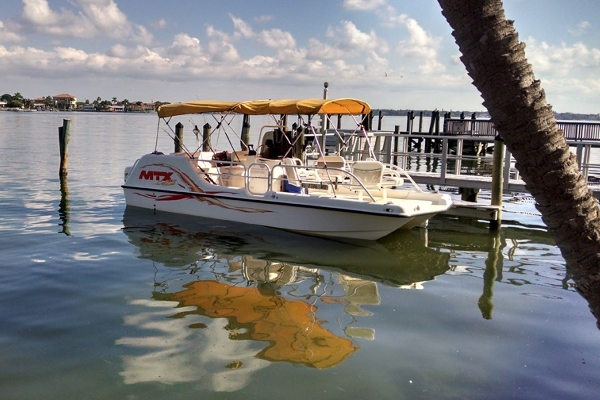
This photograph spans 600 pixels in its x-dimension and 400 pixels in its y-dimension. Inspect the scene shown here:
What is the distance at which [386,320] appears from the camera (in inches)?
293

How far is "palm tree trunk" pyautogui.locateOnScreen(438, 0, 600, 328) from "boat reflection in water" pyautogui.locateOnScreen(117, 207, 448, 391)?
11.3 ft

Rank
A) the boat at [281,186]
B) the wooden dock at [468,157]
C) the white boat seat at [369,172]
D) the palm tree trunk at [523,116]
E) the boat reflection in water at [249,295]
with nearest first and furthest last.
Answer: the palm tree trunk at [523,116]
the boat reflection in water at [249,295]
the boat at [281,186]
the white boat seat at [369,172]
the wooden dock at [468,157]

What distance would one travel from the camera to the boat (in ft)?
37.2

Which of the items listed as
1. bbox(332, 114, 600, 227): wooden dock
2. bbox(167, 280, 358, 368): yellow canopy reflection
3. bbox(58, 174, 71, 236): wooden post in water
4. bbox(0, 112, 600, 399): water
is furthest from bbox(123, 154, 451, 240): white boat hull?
bbox(167, 280, 358, 368): yellow canopy reflection

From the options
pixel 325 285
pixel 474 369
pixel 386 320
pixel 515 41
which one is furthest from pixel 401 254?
pixel 515 41

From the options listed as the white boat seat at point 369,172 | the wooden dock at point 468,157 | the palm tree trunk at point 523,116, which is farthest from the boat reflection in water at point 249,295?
the palm tree trunk at point 523,116

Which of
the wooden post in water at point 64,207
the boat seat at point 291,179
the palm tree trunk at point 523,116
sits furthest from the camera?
the wooden post in water at point 64,207

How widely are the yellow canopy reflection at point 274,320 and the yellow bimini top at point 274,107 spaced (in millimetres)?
4604

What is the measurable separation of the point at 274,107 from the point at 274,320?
604cm

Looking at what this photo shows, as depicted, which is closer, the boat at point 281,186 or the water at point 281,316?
the water at point 281,316

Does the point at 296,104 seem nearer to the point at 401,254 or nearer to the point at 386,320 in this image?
the point at 401,254

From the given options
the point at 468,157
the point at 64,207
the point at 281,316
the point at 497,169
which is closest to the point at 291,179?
the point at 497,169

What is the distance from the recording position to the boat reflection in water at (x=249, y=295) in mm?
6121

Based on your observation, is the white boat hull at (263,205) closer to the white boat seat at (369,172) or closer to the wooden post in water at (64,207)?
the white boat seat at (369,172)
